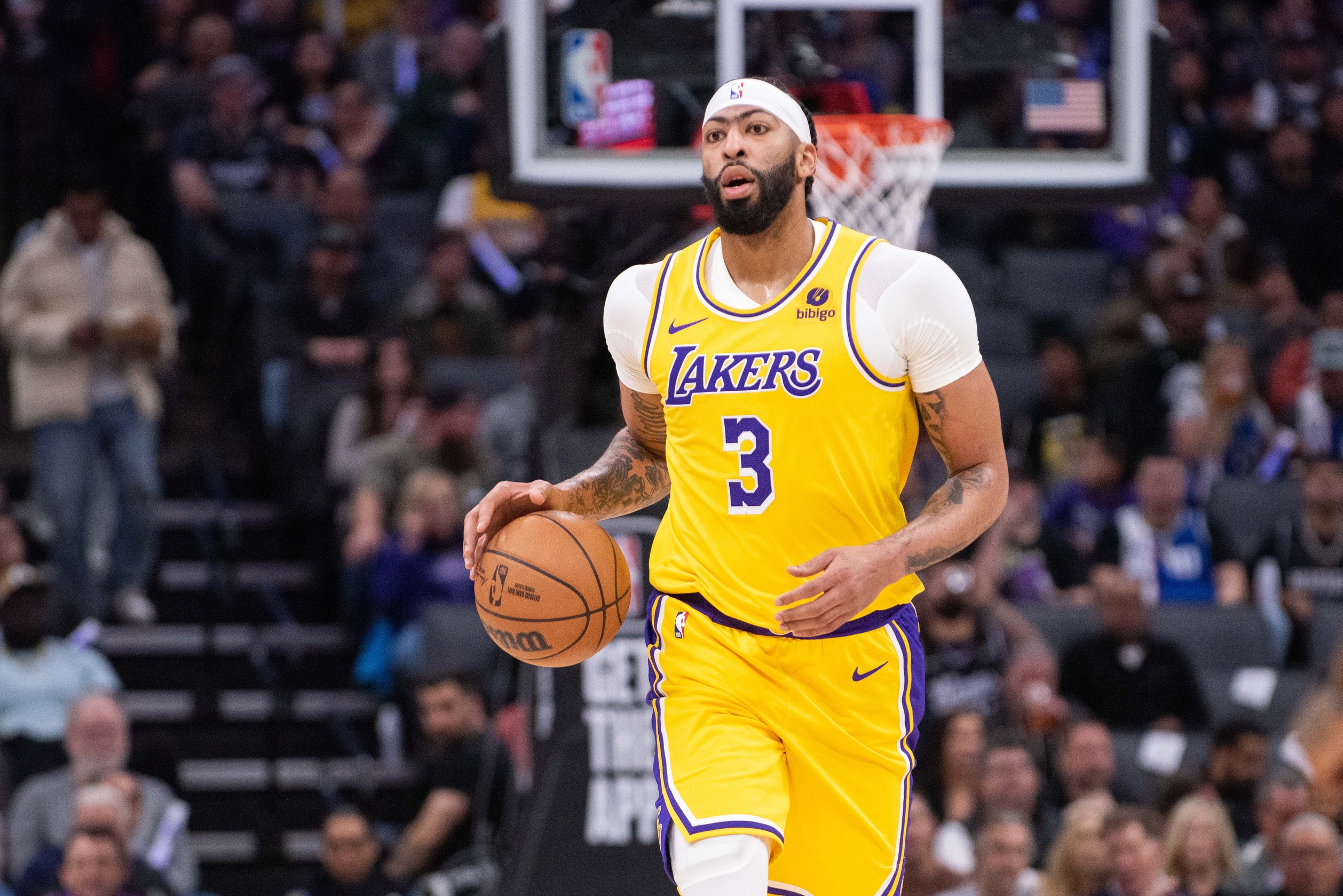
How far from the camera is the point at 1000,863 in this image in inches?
317

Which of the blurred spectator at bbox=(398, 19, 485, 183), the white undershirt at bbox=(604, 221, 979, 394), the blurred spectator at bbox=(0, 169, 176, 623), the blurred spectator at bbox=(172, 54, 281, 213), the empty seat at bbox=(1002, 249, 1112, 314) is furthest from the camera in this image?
the empty seat at bbox=(1002, 249, 1112, 314)

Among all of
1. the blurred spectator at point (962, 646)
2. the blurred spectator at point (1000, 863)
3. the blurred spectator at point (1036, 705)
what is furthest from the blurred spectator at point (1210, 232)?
the blurred spectator at point (1000, 863)

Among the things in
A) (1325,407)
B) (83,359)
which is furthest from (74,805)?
(1325,407)

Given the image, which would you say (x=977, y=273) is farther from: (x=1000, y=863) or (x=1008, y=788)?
(x=1000, y=863)

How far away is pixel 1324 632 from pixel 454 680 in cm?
459

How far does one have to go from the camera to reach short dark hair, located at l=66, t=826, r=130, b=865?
7691mm

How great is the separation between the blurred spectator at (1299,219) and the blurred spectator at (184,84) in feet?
22.8

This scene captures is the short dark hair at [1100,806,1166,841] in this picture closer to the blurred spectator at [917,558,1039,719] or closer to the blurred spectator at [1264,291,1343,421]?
the blurred spectator at [917,558,1039,719]

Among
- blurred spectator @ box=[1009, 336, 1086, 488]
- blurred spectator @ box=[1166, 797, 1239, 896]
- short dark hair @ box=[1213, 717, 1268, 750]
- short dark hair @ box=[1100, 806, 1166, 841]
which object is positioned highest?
blurred spectator @ box=[1009, 336, 1086, 488]

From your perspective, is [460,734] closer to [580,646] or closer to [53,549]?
[53,549]

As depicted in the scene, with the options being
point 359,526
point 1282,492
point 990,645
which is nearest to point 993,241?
point 1282,492

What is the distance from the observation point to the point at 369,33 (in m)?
14.3

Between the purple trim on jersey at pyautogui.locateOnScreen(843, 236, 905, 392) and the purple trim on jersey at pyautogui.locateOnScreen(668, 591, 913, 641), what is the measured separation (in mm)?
519

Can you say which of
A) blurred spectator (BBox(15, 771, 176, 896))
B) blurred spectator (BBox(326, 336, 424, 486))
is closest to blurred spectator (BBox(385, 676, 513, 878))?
blurred spectator (BBox(15, 771, 176, 896))
